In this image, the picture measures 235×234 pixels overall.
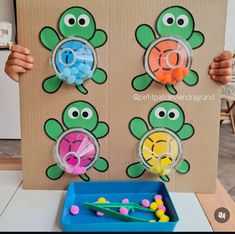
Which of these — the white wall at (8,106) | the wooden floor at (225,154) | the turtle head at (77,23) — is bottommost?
the wooden floor at (225,154)

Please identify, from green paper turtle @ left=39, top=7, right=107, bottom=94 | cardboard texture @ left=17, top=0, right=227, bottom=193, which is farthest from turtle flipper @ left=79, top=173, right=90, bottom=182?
green paper turtle @ left=39, top=7, right=107, bottom=94

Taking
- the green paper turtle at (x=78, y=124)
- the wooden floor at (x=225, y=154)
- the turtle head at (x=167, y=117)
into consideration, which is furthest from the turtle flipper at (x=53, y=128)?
the wooden floor at (x=225, y=154)

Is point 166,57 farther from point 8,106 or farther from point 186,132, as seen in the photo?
point 8,106

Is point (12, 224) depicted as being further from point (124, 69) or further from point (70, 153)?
point (124, 69)

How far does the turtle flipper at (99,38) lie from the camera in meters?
0.65

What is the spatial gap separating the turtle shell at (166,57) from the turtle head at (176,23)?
0.05 ft

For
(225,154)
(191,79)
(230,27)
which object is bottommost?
(225,154)

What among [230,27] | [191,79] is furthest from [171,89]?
[230,27]

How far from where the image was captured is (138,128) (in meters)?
0.67

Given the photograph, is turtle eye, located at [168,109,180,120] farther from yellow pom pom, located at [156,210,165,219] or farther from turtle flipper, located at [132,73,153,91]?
yellow pom pom, located at [156,210,165,219]

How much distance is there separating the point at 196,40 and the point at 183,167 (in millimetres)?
286

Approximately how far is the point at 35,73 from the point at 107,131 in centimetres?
21

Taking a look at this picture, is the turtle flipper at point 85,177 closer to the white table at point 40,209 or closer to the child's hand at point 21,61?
the white table at point 40,209

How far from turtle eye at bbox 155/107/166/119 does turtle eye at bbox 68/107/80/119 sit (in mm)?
178
